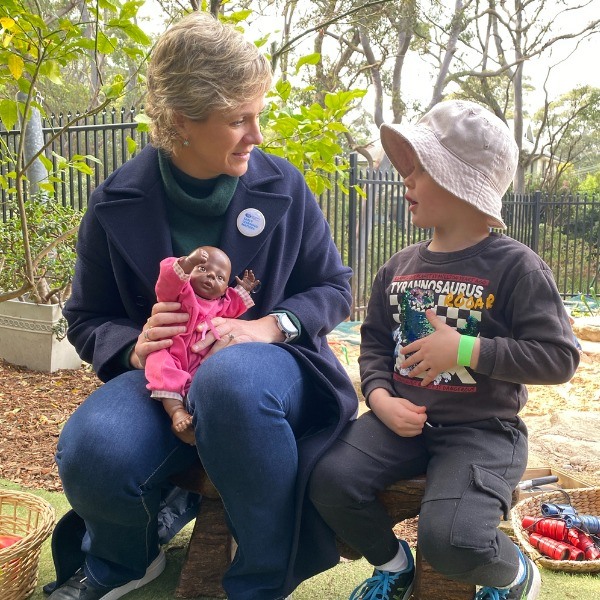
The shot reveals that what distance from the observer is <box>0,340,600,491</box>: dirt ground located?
3.88 metres

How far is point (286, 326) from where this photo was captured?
7.06ft

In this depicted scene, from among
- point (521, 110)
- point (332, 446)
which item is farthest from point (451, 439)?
point (521, 110)

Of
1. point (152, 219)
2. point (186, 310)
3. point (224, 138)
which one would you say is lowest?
point (186, 310)

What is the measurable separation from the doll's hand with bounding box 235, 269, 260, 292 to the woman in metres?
0.05

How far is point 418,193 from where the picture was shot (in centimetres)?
214

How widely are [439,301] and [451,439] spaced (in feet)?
1.24

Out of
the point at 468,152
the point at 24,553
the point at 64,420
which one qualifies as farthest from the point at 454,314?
the point at 64,420

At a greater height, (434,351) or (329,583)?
(434,351)

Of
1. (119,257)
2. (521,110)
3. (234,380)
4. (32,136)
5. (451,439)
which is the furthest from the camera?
(521,110)

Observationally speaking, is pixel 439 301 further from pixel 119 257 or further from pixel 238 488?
pixel 119 257

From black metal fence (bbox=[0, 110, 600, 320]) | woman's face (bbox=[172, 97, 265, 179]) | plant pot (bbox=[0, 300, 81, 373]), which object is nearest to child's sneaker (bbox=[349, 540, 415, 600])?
woman's face (bbox=[172, 97, 265, 179])

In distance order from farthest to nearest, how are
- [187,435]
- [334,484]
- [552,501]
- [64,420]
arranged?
[64,420]
[552,501]
[187,435]
[334,484]

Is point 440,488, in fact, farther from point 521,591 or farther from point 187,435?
point 187,435

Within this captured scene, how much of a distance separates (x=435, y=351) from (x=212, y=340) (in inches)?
24.0
